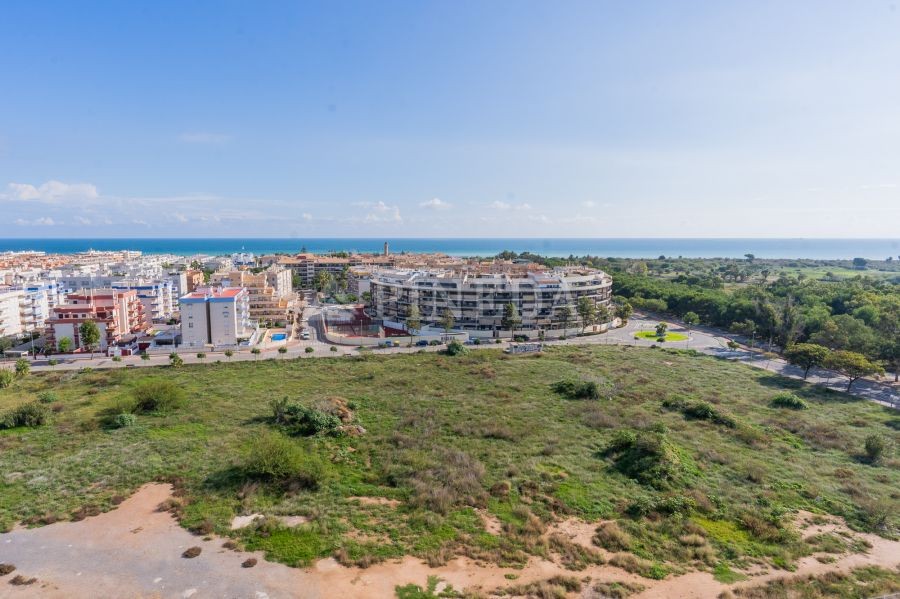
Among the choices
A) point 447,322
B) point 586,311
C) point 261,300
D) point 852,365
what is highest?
point 261,300

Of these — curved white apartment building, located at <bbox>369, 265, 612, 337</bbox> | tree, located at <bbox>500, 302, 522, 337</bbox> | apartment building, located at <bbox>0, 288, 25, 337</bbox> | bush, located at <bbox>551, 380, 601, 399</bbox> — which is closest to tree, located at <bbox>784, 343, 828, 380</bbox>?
bush, located at <bbox>551, 380, 601, 399</bbox>

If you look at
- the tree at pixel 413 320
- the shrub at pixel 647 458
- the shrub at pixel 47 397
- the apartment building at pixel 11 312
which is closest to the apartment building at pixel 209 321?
the shrub at pixel 47 397

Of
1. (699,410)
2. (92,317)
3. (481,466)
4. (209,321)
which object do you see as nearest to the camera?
(481,466)

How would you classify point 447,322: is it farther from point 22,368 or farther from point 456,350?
point 22,368

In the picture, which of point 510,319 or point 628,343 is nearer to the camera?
point 628,343

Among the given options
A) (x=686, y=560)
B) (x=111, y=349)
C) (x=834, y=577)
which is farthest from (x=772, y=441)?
(x=111, y=349)

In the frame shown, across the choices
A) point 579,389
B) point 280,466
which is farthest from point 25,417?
point 579,389

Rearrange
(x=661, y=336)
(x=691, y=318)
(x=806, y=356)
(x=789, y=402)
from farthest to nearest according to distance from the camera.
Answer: (x=691, y=318) < (x=661, y=336) < (x=806, y=356) < (x=789, y=402)

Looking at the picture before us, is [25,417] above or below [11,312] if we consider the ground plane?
below
